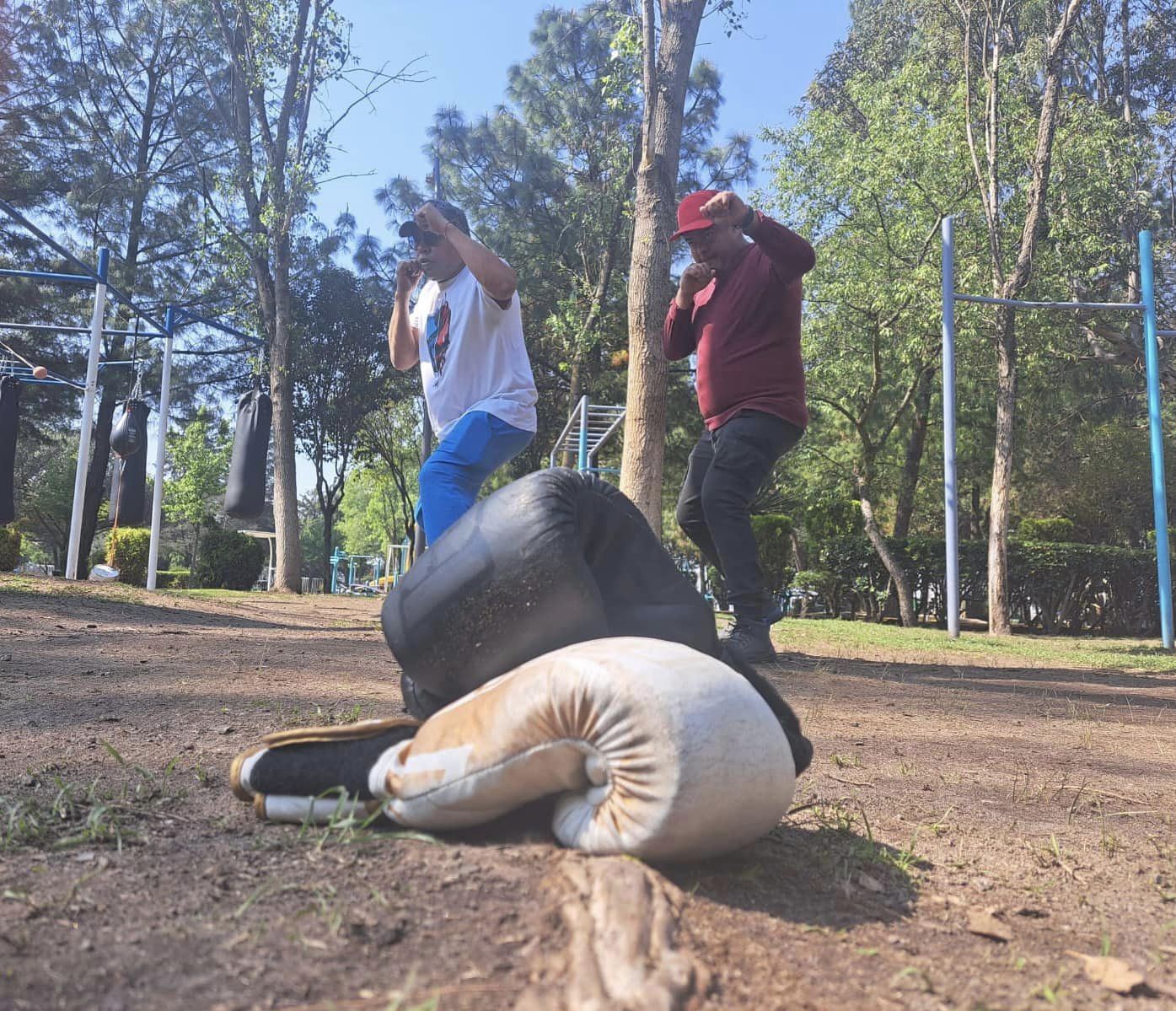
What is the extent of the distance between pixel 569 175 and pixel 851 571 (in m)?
14.2

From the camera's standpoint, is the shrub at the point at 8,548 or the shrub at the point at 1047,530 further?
the shrub at the point at 1047,530

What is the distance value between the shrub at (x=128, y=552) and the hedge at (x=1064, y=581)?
14.0m

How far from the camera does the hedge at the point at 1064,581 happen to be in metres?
15.9

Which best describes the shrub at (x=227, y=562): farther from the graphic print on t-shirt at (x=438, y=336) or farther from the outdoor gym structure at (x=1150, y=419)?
the graphic print on t-shirt at (x=438, y=336)

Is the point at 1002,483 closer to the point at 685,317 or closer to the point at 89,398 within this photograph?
the point at 685,317

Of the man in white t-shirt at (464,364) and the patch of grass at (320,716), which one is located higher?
the man in white t-shirt at (464,364)

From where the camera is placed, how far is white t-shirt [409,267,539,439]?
11.2 ft

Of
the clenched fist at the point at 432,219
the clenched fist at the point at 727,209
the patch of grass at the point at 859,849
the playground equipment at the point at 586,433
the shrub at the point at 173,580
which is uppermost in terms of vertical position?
the playground equipment at the point at 586,433

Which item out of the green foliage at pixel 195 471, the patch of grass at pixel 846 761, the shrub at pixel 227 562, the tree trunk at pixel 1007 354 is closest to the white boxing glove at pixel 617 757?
the patch of grass at pixel 846 761

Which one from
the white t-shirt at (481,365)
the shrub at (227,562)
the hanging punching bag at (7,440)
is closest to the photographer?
the white t-shirt at (481,365)

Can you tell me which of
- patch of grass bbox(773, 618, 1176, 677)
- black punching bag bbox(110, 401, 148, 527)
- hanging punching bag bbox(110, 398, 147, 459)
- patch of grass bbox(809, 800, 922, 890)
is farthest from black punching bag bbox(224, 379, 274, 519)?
patch of grass bbox(809, 800, 922, 890)

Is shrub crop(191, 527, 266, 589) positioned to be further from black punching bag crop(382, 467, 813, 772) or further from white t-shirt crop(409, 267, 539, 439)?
black punching bag crop(382, 467, 813, 772)

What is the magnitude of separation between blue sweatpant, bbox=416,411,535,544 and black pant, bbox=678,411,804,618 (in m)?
0.85

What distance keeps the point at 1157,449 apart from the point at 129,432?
15.7 meters
